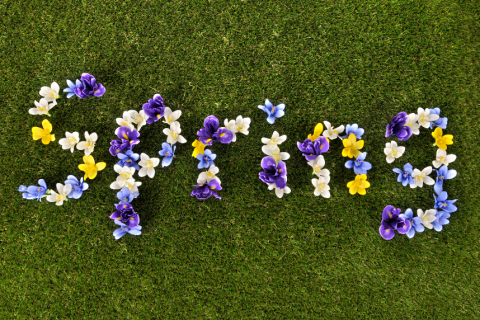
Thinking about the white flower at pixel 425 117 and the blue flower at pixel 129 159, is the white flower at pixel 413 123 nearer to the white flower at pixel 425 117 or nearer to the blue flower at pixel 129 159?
the white flower at pixel 425 117

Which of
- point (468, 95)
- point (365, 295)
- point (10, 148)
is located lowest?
point (10, 148)

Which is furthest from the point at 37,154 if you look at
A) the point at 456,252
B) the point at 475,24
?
the point at 475,24

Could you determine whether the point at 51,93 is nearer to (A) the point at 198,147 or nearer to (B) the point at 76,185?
(B) the point at 76,185

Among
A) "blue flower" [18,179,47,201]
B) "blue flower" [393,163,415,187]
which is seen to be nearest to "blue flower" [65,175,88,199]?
"blue flower" [18,179,47,201]

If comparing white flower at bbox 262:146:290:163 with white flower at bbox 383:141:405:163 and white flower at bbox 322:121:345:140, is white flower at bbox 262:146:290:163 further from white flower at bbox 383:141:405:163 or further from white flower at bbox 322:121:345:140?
white flower at bbox 383:141:405:163

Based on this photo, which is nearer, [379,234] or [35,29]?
[379,234]

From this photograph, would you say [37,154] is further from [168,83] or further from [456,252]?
[456,252]

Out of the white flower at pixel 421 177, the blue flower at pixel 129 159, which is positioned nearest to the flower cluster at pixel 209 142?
the blue flower at pixel 129 159

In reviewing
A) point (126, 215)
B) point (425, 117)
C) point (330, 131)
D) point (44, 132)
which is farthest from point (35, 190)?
point (425, 117)
